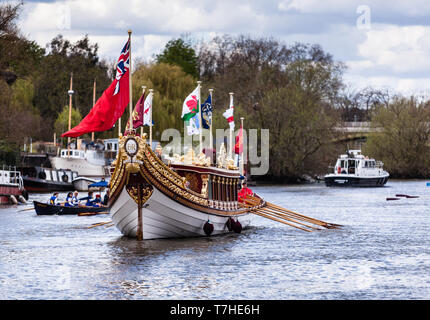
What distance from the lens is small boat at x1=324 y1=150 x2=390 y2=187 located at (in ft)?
317

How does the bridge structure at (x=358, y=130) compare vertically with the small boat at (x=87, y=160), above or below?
above

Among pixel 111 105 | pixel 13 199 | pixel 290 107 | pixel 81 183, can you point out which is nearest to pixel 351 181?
pixel 290 107

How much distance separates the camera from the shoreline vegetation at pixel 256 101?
94.4 m

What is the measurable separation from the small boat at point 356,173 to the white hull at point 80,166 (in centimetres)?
2624

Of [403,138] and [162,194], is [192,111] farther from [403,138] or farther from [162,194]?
[403,138]

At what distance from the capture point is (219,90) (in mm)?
98250

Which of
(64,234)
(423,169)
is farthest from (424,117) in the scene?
(64,234)

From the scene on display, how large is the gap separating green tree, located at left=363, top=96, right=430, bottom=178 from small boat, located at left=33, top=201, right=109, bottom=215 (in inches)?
2618

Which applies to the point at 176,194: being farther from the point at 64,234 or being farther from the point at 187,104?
the point at 64,234

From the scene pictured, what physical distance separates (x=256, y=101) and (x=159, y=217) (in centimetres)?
6573

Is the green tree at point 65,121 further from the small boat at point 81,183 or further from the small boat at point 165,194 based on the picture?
the small boat at point 165,194

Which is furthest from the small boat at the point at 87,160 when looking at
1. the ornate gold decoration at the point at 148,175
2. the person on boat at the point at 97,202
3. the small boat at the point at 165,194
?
the ornate gold decoration at the point at 148,175

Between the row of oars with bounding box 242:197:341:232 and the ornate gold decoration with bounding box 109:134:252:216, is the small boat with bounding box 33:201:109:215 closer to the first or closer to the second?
the row of oars with bounding box 242:197:341:232

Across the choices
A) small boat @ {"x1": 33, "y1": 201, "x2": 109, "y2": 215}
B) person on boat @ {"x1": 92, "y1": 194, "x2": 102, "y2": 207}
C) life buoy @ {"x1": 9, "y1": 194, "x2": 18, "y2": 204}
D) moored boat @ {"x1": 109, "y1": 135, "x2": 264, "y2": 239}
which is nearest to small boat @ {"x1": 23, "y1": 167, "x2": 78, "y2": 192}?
life buoy @ {"x1": 9, "y1": 194, "x2": 18, "y2": 204}
